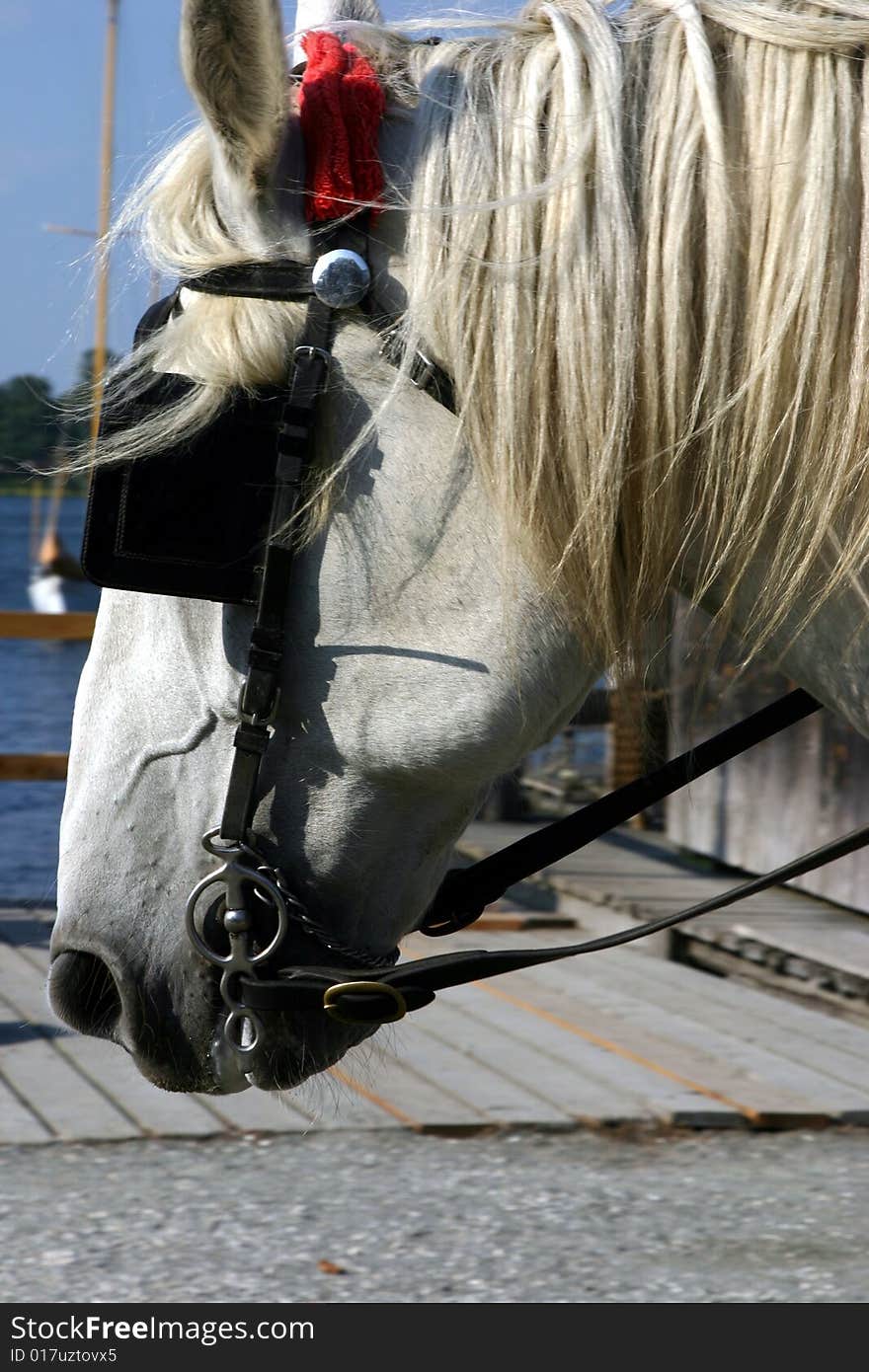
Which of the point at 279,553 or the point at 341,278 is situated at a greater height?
the point at 341,278

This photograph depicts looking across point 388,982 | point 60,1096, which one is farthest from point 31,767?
point 388,982

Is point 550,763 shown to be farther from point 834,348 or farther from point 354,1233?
point 834,348

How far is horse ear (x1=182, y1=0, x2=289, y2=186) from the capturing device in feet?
3.87

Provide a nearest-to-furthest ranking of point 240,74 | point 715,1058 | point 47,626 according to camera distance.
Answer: point 240,74
point 715,1058
point 47,626

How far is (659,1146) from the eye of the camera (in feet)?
11.6

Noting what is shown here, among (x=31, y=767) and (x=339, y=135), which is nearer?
(x=339, y=135)

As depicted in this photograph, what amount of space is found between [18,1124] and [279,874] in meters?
2.48

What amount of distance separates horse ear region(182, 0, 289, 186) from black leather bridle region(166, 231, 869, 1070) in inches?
3.9

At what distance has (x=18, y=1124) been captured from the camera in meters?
3.56

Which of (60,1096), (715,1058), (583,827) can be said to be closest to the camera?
(583,827)

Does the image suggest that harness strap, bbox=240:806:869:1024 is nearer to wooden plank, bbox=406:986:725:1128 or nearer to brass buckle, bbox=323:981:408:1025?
brass buckle, bbox=323:981:408:1025

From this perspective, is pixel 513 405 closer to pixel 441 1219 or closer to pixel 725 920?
pixel 441 1219

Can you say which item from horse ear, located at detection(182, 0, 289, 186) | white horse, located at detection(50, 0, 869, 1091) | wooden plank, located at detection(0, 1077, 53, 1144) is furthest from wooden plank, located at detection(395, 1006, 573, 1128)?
horse ear, located at detection(182, 0, 289, 186)

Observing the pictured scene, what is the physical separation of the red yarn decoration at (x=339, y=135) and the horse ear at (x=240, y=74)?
0.10 feet
